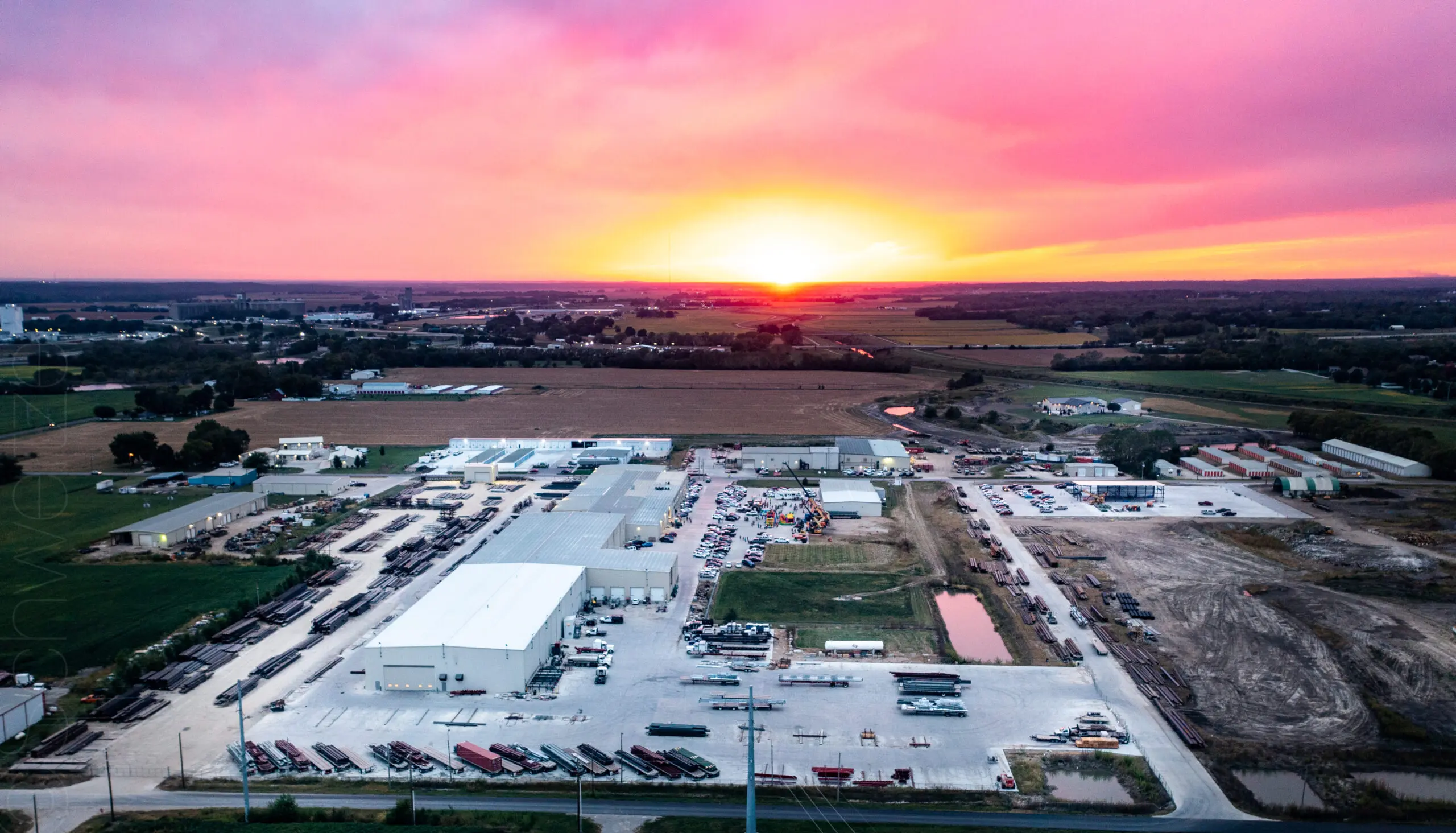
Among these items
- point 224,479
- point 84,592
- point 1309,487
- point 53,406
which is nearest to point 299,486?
point 224,479

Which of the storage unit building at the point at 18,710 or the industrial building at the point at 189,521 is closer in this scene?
the storage unit building at the point at 18,710

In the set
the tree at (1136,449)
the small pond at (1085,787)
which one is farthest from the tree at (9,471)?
the tree at (1136,449)

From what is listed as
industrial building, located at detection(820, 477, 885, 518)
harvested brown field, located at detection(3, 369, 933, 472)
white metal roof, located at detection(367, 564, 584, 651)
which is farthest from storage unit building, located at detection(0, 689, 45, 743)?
harvested brown field, located at detection(3, 369, 933, 472)

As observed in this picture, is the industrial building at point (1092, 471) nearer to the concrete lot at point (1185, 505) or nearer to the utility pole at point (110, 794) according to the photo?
the concrete lot at point (1185, 505)

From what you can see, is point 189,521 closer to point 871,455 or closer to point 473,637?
point 473,637

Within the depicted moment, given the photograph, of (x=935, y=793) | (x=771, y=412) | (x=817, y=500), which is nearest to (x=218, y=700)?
(x=935, y=793)
